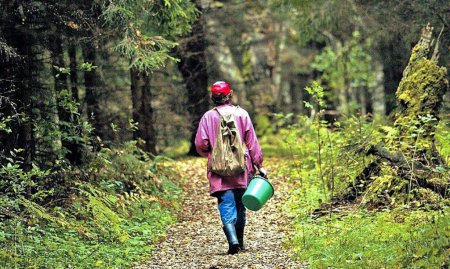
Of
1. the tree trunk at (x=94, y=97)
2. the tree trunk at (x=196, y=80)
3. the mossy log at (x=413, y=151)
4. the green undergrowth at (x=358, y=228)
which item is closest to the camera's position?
the green undergrowth at (x=358, y=228)

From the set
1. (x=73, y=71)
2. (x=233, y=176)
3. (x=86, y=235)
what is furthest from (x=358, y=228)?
(x=73, y=71)

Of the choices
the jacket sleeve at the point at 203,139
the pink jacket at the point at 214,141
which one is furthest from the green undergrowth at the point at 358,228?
the jacket sleeve at the point at 203,139

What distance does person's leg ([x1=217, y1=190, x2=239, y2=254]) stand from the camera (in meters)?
8.25

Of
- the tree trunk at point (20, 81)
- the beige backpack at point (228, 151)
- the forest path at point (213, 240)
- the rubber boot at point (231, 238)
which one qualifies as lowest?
the forest path at point (213, 240)

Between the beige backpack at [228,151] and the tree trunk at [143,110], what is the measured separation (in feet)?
24.5

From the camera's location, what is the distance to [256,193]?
8148mm

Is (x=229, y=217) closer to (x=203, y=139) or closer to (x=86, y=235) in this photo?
(x=203, y=139)

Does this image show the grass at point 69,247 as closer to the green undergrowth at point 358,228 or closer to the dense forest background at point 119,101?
the dense forest background at point 119,101

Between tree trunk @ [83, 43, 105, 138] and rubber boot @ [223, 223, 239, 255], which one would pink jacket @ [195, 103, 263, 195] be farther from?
tree trunk @ [83, 43, 105, 138]

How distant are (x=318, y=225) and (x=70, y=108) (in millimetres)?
3941

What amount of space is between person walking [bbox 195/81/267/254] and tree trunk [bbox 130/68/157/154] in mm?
7268

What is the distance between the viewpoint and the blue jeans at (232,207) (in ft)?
27.3

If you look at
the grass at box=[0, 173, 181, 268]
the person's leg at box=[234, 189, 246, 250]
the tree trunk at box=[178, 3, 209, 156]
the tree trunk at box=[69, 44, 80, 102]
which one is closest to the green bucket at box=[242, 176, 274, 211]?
the person's leg at box=[234, 189, 246, 250]

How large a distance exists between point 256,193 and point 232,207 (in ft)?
1.38
